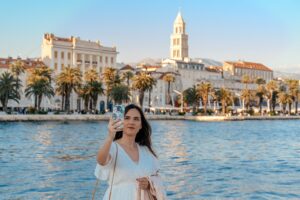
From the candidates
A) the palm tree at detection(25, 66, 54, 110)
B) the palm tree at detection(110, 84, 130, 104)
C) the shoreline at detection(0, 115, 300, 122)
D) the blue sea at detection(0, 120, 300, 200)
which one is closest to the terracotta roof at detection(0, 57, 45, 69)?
the palm tree at detection(25, 66, 54, 110)

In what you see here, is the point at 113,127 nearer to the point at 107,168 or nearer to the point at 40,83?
the point at 107,168

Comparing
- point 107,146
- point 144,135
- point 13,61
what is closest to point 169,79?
point 13,61

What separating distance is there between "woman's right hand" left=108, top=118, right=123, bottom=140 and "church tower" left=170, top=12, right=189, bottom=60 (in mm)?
186965

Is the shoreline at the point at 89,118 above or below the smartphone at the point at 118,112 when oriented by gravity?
above

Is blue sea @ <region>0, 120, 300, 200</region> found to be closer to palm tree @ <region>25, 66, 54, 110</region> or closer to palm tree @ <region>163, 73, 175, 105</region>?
palm tree @ <region>25, 66, 54, 110</region>

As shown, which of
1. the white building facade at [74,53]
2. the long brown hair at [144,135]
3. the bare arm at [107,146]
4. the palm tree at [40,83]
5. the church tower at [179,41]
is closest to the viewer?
the bare arm at [107,146]

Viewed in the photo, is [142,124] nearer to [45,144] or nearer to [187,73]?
[45,144]

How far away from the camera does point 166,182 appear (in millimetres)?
18359

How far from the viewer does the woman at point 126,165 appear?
16.4 feet

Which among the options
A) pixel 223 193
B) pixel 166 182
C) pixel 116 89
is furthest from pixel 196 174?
pixel 116 89

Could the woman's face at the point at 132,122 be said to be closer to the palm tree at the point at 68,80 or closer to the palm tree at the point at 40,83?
the palm tree at the point at 40,83

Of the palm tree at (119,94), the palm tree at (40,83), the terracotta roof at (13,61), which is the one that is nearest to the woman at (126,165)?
the palm tree at (40,83)

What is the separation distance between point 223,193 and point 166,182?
2.56 m

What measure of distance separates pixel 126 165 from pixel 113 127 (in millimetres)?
379
